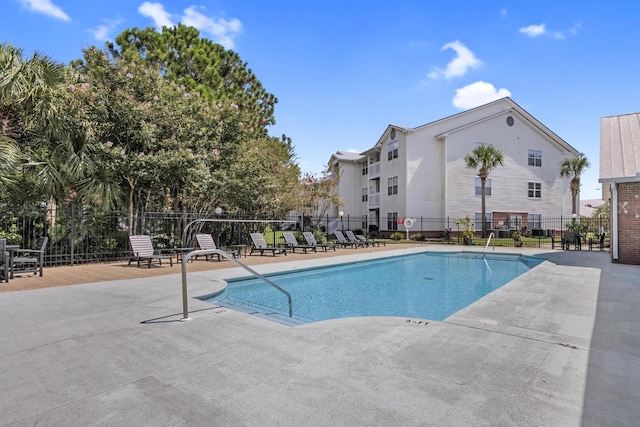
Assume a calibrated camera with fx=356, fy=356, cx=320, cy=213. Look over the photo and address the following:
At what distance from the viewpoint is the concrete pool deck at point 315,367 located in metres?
2.50

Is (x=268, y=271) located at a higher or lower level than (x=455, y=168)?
lower

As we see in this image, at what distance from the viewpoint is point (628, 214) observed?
38.6ft

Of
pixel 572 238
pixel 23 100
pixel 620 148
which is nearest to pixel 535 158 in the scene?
pixel 572 238

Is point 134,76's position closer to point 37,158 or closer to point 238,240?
point 37,158

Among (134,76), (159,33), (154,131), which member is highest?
(159,33)

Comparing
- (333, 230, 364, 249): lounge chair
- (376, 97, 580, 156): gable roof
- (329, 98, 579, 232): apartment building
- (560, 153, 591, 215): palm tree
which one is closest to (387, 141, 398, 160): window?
(329, 98, 579, 232): apartment building

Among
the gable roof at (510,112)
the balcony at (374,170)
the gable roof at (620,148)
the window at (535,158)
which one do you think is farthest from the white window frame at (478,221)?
the gable roof at (620,148)

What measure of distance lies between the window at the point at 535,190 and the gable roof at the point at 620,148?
15.8 m

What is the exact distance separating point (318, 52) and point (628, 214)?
1240cm

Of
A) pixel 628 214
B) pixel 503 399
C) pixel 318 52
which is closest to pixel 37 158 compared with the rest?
pixel 318 52

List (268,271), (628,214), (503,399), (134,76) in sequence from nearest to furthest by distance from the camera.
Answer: (503,399) < (268,271) < (628,214) < (134,76)

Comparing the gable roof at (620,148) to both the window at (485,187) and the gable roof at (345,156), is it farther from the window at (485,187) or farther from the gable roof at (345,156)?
the gable roof at (345,156)

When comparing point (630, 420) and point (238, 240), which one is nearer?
point (630, 420)

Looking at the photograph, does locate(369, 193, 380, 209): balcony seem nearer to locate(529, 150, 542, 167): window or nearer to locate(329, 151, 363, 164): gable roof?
locate(329, 151, 363, 164): gable roof
